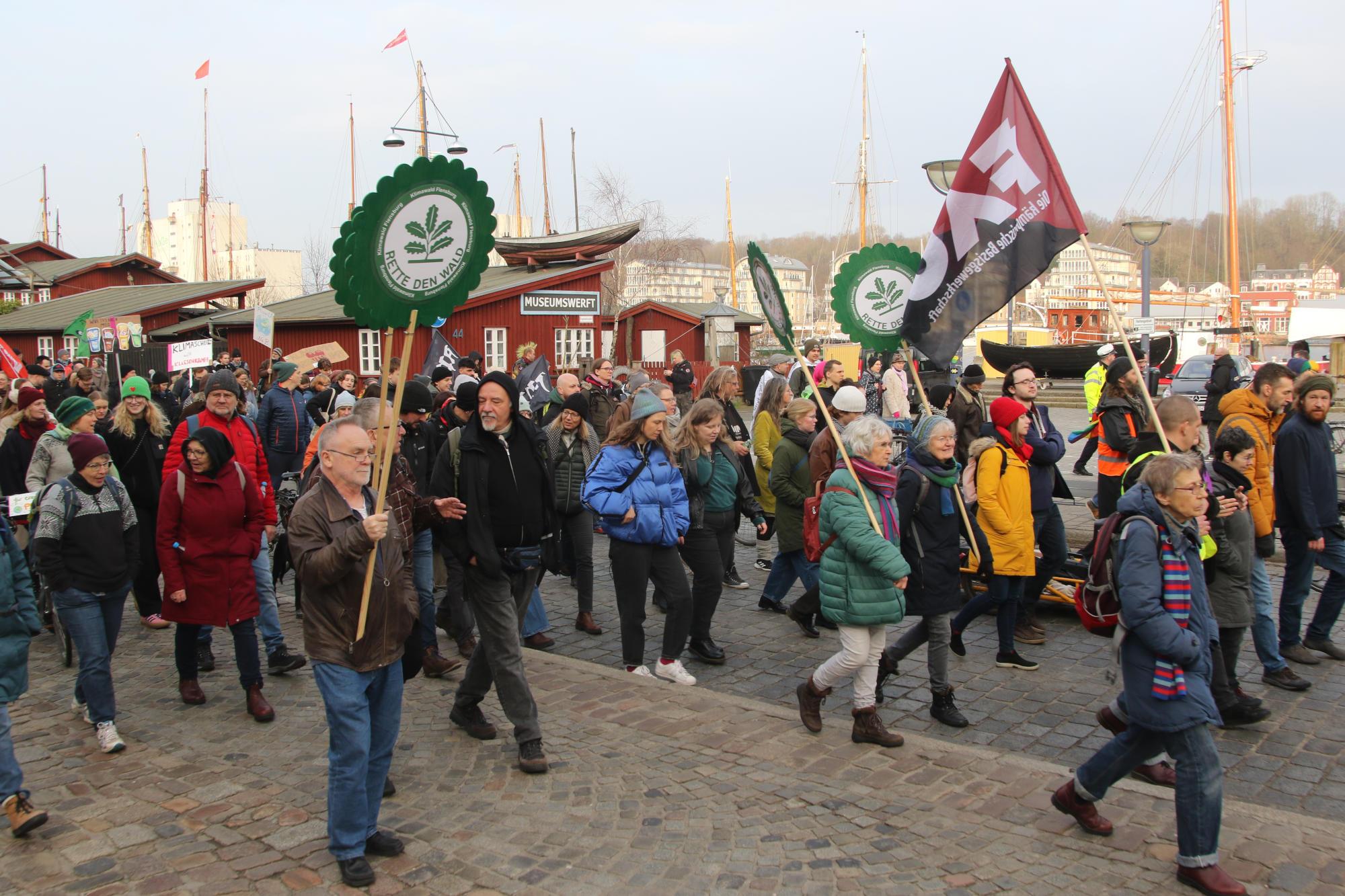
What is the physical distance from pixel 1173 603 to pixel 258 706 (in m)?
5.01

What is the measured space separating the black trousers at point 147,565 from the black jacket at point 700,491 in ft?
11.8

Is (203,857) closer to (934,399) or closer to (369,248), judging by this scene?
(369,248)

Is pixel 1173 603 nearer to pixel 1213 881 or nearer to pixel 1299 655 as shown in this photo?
pixel 1213 881

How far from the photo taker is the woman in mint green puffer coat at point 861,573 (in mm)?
5664

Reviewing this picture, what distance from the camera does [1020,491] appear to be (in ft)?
23.4

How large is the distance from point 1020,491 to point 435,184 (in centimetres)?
434

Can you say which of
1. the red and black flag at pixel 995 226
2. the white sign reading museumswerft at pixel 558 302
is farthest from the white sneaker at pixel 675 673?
the white sign reading museumswerft at pixel 558 302

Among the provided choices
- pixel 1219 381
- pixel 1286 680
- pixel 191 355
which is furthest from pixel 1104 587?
pixel 191 355

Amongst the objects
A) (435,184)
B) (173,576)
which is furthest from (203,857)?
(435,184)

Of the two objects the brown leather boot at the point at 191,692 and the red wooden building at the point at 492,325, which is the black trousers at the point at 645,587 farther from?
the red wooden building at the point at 492,325

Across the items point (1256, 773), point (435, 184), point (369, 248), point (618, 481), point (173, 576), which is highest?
point (435, 184)

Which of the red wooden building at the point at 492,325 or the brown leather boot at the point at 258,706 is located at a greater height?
the red wooden building at the point at 492,325

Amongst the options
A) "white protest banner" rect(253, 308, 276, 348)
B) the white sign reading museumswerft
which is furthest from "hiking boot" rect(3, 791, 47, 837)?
the white sign reading museumswerft

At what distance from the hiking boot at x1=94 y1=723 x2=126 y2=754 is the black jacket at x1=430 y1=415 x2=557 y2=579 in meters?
2.19
